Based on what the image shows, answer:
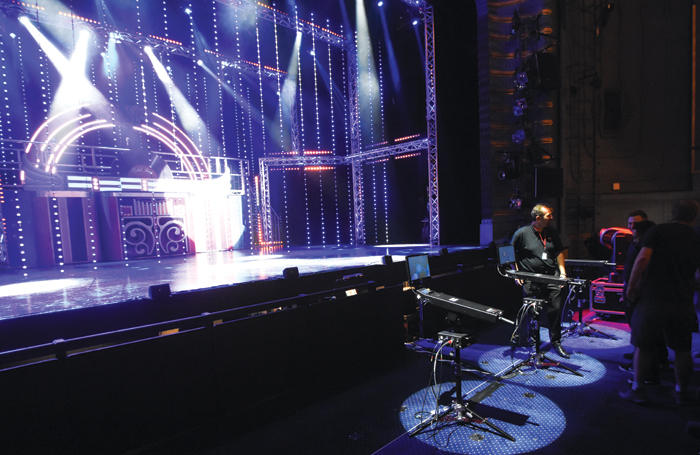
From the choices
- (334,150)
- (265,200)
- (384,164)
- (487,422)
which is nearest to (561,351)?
(487,422)

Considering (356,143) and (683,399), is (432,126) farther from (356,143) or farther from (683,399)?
(683,399)

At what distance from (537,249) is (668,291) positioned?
130 centimetres

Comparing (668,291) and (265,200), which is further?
(265,200)

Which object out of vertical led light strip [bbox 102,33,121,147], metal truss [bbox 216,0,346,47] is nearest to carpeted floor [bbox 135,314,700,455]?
metal truss [bbox 216,0,346,47]

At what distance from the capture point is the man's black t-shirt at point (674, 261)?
2.38 meters

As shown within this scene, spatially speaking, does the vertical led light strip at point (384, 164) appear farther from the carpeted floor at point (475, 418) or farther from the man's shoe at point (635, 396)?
the man's shoe at point (635, 396)

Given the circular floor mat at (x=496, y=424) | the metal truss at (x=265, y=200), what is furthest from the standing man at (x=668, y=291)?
the metal truss at (x=265, y=200)

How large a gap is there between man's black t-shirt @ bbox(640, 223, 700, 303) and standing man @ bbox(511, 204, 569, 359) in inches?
44.9

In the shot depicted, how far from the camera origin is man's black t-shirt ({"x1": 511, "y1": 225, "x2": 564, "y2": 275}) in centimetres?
365

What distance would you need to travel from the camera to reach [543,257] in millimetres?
3643

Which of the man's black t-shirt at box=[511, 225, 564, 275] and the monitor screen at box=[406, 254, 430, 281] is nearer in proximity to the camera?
the monitor screen at box=[406, 254, 430, 281]

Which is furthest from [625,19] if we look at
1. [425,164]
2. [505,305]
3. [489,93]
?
[505,305]

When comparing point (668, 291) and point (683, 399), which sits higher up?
point (668, 291)

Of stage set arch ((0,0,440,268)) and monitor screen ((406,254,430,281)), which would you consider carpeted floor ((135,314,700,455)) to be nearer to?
monitor screen ((406,254,430,281))
